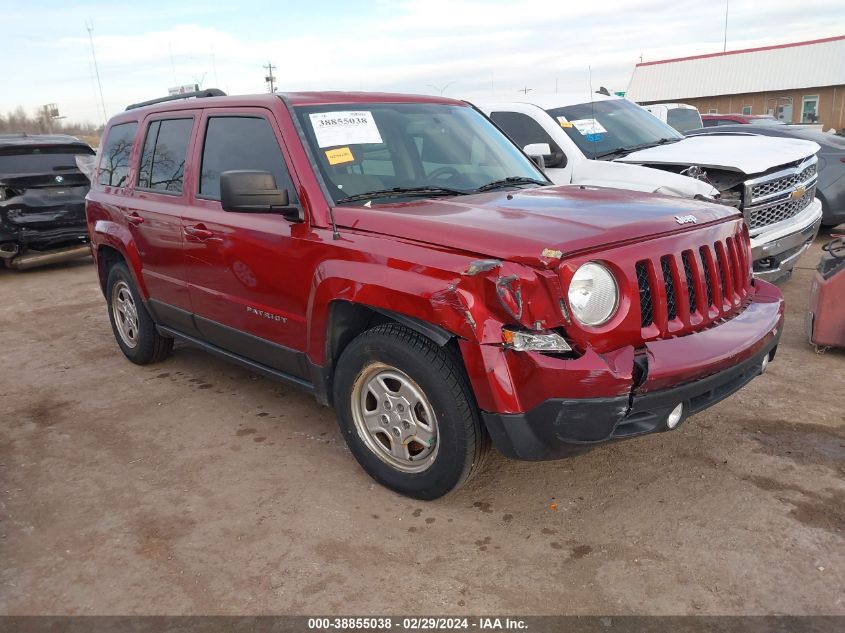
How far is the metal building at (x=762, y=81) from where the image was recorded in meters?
35.1

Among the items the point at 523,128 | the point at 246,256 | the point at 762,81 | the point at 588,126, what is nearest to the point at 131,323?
the point at 246,256

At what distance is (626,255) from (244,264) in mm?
2092

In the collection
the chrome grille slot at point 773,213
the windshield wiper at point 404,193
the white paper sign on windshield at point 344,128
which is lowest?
the chrome grille slot at point 773,213

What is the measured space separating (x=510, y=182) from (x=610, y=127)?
3831 millimetres

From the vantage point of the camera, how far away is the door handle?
13.2 ft

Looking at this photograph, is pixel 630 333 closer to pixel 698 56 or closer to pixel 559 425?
pixel 559 425

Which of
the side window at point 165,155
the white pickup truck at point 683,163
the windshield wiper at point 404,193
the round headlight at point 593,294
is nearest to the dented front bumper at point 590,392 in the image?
the round headlight at point 593,294

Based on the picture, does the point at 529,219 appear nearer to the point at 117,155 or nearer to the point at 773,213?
the point at 117,155

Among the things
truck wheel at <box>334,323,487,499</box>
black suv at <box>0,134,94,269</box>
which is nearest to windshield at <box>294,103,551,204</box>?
truck wheel at <box>334,323,487,499</box>

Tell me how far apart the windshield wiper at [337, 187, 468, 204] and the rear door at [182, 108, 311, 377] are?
11.8 inches

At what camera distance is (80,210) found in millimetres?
9492

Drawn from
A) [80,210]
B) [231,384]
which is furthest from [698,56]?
[231,384]

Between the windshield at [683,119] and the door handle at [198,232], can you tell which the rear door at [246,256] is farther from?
the windshield at [683,119]

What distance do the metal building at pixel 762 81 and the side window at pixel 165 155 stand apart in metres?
38.8
